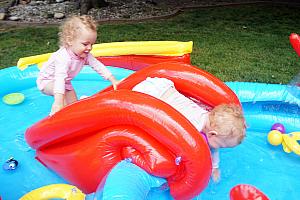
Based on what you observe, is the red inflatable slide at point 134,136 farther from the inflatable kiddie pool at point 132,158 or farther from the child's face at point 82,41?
the child's face at point 82,41

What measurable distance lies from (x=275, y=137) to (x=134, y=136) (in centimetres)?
133

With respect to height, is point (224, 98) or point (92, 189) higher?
point (224, 98)

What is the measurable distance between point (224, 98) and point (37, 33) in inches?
191

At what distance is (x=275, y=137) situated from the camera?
10.8 feet

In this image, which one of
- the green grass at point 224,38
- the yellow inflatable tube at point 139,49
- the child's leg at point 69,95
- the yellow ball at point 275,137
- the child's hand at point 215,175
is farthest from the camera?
the green grass at point 224,38

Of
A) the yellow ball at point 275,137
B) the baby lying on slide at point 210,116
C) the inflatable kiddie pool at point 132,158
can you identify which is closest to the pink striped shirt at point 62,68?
the inflatable kiddie pool at point 132,158

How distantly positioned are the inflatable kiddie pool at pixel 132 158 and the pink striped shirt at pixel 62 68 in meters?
0.31

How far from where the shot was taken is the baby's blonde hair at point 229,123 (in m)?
2.37

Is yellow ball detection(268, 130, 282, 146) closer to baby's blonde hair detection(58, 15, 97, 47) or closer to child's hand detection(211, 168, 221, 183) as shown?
child's hand detection(211, 168, 221, 183)

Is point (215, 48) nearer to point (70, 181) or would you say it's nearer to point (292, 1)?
point (70, 181)

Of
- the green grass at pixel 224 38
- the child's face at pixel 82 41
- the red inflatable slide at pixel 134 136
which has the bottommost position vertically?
the green grass at pixel 224 38

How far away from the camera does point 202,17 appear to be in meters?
8.05

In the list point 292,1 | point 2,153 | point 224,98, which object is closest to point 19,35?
point 2,153

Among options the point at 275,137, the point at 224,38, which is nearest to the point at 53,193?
the point at 275,137
